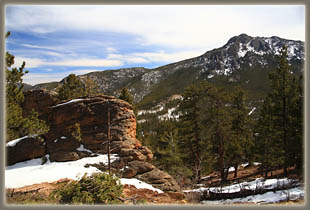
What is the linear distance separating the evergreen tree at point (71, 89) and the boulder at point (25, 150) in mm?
7341

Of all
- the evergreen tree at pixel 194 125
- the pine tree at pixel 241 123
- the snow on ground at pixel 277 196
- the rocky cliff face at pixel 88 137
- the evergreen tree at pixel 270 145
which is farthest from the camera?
the pine tree at pixel 241 123

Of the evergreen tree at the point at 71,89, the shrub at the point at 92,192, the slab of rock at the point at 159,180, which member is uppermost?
the evergreen tree at the point at 71,89

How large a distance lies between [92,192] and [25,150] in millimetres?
13359

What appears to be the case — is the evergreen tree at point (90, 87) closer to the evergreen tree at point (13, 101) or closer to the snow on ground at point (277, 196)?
the evergreen tree at point (13, 101)

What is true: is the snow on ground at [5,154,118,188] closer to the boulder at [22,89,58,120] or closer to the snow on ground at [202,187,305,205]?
the boulder at [22,89,58,120]

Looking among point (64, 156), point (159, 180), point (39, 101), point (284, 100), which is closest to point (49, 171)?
point (64, 156)

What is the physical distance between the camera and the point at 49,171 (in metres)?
13.5

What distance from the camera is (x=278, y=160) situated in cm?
1697

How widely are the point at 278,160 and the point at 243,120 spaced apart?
6.07 metres

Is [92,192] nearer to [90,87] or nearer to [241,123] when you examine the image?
[241,123]

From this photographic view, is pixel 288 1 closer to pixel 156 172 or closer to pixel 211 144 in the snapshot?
pixel 156 172

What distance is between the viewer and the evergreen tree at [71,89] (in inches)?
931

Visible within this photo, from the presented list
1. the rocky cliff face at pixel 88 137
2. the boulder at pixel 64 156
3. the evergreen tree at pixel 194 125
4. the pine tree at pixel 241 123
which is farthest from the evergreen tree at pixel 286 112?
the boulder at pixel 64 156

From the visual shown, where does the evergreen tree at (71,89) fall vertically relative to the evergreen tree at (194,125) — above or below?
above
